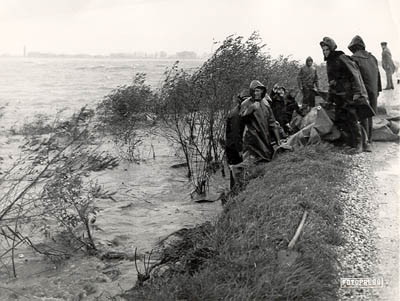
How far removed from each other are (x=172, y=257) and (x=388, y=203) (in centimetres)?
260

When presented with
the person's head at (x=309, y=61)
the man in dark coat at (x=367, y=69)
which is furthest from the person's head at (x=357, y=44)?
the person's head at (x=309, y=61)

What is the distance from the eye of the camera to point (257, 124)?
746 cm

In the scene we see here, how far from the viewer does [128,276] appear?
19.3ft

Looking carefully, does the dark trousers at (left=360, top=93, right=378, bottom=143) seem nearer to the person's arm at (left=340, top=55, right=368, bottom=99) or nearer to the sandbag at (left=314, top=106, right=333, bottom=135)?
the sandbag at (left=314, top=106, right=333, bottom=135)

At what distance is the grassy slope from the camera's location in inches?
156

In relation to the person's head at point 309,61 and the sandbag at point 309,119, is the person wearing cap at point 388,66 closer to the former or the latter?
the person's head at point 309,61

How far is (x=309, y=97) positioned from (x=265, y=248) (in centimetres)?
878

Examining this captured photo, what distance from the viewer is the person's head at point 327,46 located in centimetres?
823

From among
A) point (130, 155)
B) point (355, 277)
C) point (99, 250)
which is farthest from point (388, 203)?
point (130, 155)

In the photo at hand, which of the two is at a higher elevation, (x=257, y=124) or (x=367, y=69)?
(x=367, y=69)

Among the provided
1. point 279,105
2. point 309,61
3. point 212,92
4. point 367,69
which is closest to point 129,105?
point 212,92

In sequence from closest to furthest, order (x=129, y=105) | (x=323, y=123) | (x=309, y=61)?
(x=323, y=123), (x=309, y=61), (x=129, y=105)

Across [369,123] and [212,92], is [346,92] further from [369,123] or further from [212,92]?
[212,92]

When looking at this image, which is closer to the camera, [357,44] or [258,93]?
[258,93]
